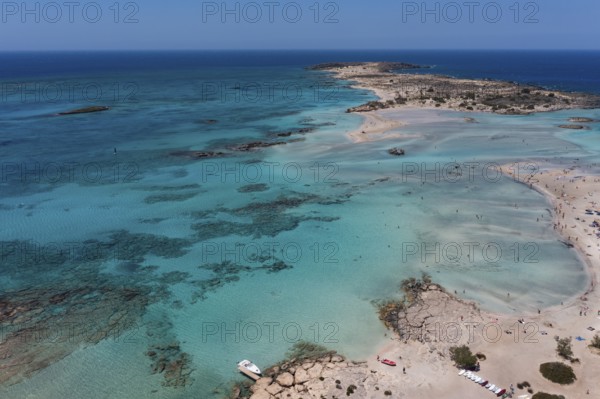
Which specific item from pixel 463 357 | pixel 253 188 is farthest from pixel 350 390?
pixel 253 188

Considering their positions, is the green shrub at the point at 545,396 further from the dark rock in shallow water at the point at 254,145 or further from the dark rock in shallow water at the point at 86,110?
the dark rock in shallow water at the point at 86,110

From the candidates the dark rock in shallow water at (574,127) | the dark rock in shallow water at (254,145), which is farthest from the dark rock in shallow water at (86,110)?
the dark rock in shallow water at (574,127)

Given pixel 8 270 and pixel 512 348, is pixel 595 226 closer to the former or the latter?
pixel 512 348

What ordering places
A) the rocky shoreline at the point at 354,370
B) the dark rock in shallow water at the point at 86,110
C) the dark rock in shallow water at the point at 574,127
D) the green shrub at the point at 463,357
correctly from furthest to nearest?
the dark rock in shallow water at the point at 86,110, the dark rock in shallow water at the point at 574,127, the green shrub at the point at 463,357, the rocky shoreline at the point at 354,370

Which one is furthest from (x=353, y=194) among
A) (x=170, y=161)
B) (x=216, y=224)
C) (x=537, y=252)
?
(x=170, y=161)

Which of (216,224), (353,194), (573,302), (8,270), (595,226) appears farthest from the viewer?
(353,194)

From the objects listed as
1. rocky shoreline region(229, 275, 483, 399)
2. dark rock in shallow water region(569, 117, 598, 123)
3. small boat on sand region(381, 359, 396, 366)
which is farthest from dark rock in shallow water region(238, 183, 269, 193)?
dark rock in shallow water region(569, 117, 598, 123)

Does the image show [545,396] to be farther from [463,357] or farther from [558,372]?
[463,357]
